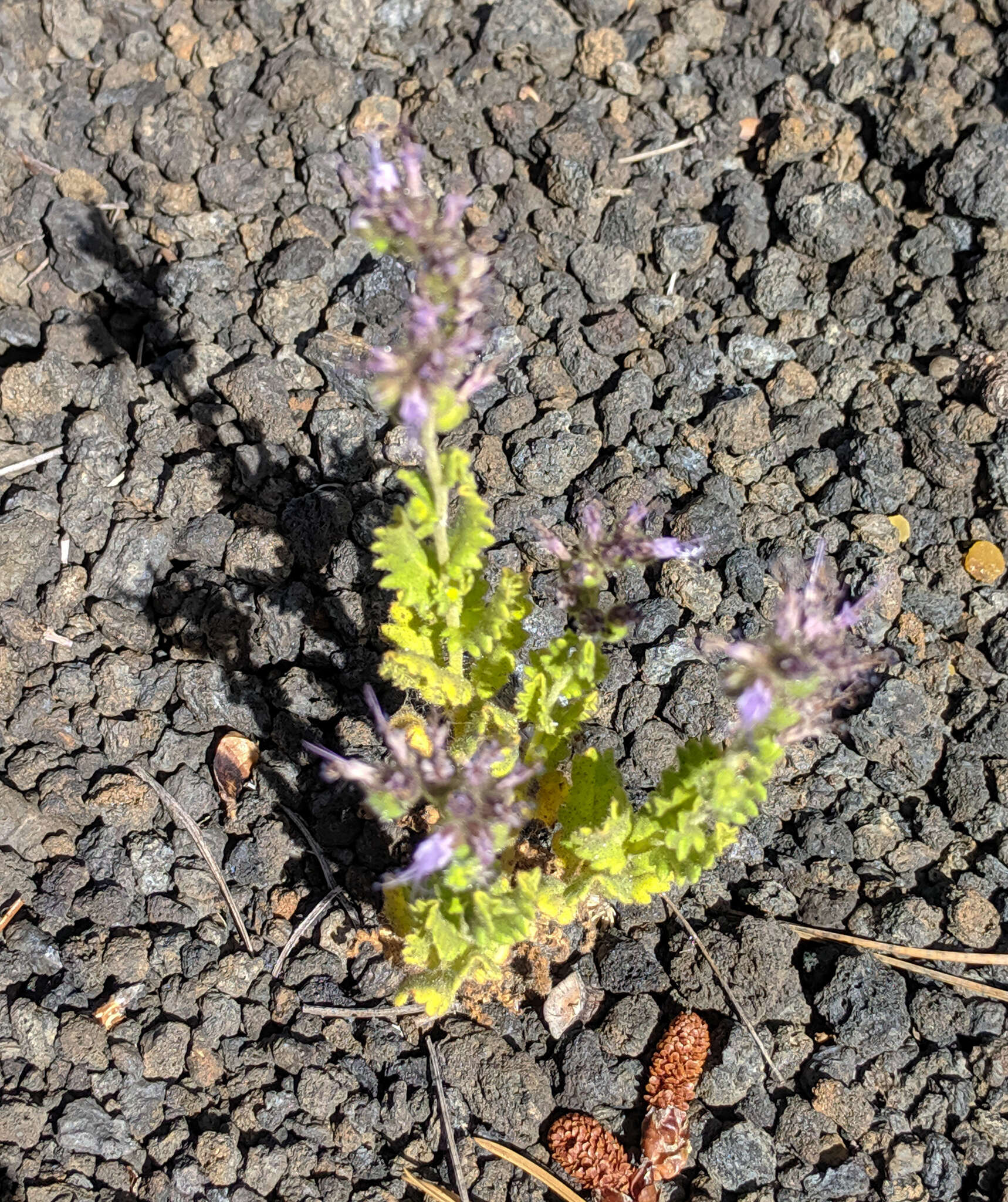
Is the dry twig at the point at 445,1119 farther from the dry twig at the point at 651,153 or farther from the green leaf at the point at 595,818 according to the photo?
the dry twig at the point at 651,153

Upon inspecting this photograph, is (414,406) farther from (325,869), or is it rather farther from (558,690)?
(325,869)

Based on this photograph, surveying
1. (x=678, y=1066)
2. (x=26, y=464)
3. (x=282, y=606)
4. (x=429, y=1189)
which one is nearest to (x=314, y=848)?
(x=282, y=606)

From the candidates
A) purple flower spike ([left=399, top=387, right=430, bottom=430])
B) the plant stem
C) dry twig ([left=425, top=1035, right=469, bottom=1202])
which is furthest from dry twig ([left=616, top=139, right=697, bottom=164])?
dry twig ([left=425, top=1035, right=469, bottom=1202])

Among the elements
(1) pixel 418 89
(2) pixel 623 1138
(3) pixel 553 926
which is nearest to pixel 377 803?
(3) pixel 553 926

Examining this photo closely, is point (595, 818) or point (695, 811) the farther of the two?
point (595, 818)

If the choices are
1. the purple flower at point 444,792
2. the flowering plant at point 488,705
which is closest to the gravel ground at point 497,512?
the flowering plant at point 488,705

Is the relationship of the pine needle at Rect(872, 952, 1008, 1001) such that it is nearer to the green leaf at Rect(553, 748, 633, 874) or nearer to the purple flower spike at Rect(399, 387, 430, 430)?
the green leaf at Rect(553, 748, 633, 874)

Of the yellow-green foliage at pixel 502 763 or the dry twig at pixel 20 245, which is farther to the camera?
the dry twig at pixel 20 245
